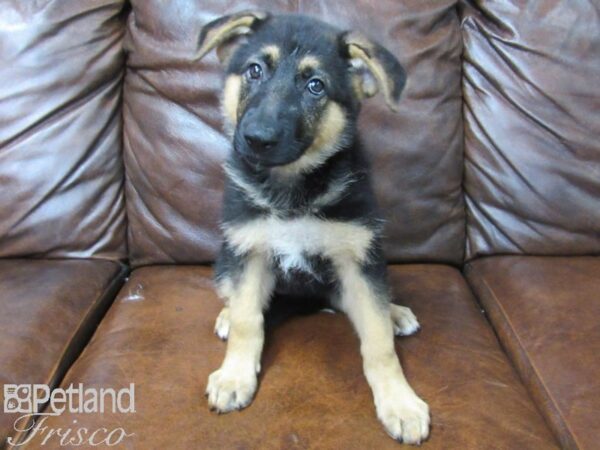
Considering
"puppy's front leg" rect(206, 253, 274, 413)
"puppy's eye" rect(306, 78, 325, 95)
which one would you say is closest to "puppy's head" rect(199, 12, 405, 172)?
"puppy's eye" rect(306, 78, 325, 95)

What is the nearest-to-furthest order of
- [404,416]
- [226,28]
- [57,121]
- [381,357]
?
[404,416]
[381,357]
[226,28]
[57,121]

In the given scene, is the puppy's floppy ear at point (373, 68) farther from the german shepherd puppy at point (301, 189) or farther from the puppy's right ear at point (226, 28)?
the puppy's right ear at point (226, 28)

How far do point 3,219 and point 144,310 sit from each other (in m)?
0.72

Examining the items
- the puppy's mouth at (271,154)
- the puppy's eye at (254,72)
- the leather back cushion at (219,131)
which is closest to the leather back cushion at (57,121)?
the leather back cushion at (219,131)

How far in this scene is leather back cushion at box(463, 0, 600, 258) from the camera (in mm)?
2229

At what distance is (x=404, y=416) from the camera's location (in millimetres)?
1474

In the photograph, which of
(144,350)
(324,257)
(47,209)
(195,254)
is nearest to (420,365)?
(324,257)

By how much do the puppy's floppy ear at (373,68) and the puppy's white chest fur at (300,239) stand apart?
1.27 ft

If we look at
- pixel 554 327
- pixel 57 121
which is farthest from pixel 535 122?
pixel 57 121

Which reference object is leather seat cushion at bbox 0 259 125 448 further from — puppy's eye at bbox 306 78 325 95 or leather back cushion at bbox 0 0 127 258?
puppy's eye at bbox 306 78 325 95

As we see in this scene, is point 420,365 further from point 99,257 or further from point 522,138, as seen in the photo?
point 99,257

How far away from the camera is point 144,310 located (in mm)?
2000

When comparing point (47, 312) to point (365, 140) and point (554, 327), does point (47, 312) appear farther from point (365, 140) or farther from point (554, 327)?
point (554, 327)

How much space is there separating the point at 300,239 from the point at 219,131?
2.46 feet
